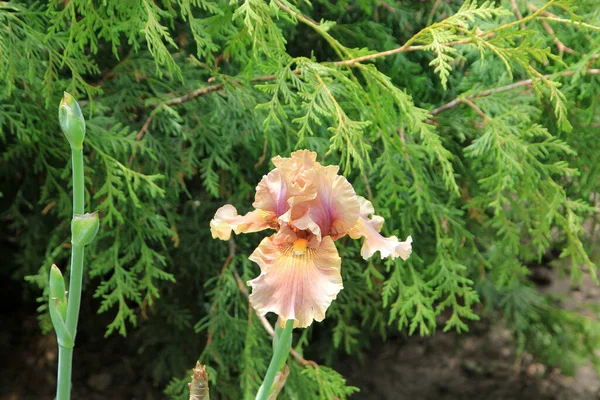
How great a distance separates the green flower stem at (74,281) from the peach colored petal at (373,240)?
0.30m

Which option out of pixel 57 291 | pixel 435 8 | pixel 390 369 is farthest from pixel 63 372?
pixel 390 369

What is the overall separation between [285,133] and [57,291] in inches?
45.1

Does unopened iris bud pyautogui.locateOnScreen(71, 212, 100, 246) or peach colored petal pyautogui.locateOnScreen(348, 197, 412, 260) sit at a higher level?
unopened iris bud pyautogui.locateOnScreen(71, 212, 100, 246)

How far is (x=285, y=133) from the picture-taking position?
6.07 feet

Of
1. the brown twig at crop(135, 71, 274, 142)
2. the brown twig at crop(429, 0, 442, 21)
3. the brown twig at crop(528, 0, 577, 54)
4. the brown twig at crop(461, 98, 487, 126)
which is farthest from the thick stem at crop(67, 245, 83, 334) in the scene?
the brown twig at crop(429, 0, 442, 21)

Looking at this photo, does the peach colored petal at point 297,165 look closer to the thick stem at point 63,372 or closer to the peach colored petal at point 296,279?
the peach colored petal at point 296,279

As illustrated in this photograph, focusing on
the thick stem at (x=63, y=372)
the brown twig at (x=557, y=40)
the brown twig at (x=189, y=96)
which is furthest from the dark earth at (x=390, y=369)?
the thick stem at (x=63, y=372)

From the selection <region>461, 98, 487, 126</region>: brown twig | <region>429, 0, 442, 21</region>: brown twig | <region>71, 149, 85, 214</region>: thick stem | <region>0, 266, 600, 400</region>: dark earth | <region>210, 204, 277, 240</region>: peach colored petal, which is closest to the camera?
<region>71, 149, 85, 214</region>: thick stem

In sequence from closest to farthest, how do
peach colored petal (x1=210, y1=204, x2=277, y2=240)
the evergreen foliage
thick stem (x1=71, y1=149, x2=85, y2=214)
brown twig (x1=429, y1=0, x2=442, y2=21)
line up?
1. thick stem (x1=71, y1=149, x2=85, y2=214)
2. peach colored petal (x1=210, y1=204, x2=277, y2=240)
3. the evergreen foliage
4. brown twig (x1=429, y1=0, x2=442, y2=21)

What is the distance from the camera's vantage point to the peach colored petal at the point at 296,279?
0.74 m

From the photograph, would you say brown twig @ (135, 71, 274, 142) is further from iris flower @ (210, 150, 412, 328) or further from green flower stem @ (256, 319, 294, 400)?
green flower stem @ (256, 319, 294, 400)

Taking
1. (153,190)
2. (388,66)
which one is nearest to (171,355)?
(153,190)

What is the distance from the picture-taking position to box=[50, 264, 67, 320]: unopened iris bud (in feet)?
2.48

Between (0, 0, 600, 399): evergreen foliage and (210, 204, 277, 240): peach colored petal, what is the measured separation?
539 mm
